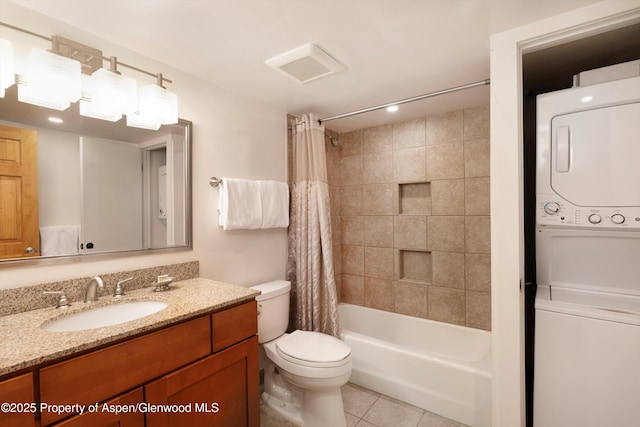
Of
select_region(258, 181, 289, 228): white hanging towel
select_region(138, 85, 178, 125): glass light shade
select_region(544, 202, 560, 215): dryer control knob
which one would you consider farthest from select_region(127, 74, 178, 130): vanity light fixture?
select_region(544, 202, 560, 215): dryer control knob

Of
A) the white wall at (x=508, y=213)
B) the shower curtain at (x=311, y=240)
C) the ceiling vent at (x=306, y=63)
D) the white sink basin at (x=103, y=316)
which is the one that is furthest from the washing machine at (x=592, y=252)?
the white sink basin at (x=103, y=316)

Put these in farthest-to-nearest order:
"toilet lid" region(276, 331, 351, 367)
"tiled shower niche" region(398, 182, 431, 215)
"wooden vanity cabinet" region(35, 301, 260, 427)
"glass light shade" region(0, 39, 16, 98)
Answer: "tiled shower niche" region(398, 182, 431, 215) → "toilet lid" region(276, 331, 351, 367) → "glass light shade" region(0, 39, 16, 98) → "wooden vanity cabinet" region(35, 301, 260, 427)

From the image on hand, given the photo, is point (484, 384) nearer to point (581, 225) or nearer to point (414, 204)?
point (581, 225)

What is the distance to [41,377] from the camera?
805mm

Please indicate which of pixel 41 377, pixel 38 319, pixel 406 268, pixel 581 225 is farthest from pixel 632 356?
pixel 38 319

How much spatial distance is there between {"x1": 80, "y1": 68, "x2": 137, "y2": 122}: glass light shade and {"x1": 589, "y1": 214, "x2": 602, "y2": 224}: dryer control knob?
2282mm

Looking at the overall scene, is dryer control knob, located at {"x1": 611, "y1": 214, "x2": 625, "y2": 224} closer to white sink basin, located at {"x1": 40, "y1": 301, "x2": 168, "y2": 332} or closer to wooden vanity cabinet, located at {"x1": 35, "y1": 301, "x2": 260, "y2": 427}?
wooden vanity cabinet, located at {"x1": 35, "y1": 301, "x2": 260, "y2": 427}

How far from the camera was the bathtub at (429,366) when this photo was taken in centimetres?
175

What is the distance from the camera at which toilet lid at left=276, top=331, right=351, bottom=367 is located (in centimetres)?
162

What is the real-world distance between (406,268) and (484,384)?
1.16 m

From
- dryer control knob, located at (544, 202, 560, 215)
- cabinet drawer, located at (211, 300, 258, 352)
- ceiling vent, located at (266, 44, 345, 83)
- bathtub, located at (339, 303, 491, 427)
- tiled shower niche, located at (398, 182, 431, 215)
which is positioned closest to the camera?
cabinet drawer, located at (211, 300, 258, 352)

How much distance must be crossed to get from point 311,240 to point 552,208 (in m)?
1.52

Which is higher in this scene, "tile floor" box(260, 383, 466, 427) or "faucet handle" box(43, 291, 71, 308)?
"faucet handle" box(43, 291, 71, 308)

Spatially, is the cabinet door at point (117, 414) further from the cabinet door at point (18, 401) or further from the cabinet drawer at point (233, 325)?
the cabinet drawer at point (233, 325)
